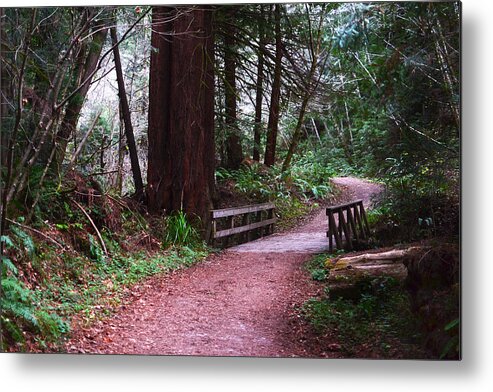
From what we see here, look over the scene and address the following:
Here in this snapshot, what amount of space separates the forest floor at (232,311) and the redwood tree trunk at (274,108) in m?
0.61

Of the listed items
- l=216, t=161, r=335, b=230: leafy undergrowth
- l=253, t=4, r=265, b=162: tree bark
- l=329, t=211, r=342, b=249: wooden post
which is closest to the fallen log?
l=329, t=211, r=342, b=249: wooden post

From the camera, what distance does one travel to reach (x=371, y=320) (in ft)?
13.4

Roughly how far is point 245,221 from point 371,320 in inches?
51.1

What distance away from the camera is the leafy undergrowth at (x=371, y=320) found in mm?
4023

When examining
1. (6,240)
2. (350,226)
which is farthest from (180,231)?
(350,226)

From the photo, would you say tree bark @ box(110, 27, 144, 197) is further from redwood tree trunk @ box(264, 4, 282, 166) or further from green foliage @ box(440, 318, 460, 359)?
green foliage @ box(440, 318, 460, 359)

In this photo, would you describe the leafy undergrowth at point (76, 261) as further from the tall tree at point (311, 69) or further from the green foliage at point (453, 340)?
the green foliage at point (453, 340)

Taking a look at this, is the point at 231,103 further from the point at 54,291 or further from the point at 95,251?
the point at 54,291

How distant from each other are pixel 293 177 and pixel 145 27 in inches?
65.7

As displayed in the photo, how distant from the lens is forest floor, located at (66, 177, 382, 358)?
416 cm

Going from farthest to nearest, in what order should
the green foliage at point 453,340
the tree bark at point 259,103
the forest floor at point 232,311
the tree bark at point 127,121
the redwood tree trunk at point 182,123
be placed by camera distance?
the redwood tree trunk at point 182,123, the tree bark at point 259,103, the tree bark at point 127,121, the forest floor at point 232,311, the green foliage at point 453,340

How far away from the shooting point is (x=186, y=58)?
4863 mm

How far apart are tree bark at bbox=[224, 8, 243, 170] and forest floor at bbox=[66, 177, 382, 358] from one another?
0.80 meters

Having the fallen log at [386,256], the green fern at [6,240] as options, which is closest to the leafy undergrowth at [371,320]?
the fallen log at [386,256]
